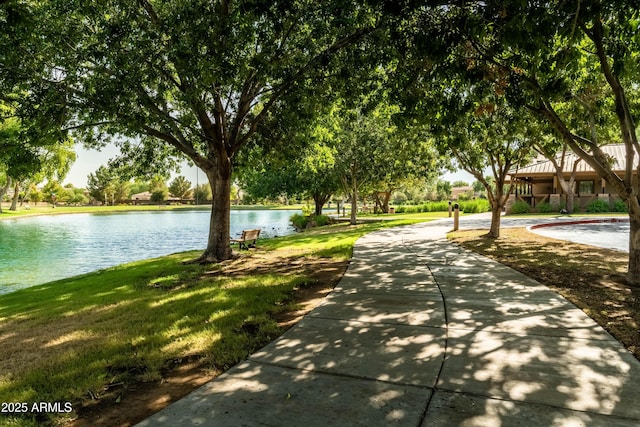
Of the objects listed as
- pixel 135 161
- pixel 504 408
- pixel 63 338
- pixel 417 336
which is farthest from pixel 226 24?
pixel 135 161

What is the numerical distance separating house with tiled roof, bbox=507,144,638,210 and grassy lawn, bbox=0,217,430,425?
30.2m

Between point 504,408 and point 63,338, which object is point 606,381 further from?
point 63,338

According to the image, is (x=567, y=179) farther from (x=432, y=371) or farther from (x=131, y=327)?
(x=131, y=327)

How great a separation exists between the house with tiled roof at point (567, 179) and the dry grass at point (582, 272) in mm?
21702

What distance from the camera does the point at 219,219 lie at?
41.1ft

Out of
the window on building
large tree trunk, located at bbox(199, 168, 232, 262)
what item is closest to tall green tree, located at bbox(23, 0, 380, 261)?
large tree trunk, located at bbox(199, 168, 232, 262)

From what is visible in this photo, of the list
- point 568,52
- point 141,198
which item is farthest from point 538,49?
point 141,198

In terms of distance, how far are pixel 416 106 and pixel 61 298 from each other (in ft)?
30.8

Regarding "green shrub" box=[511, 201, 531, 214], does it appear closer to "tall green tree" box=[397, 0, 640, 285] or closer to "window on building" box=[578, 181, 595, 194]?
"window on building" box=[578, 181, 595, 194]

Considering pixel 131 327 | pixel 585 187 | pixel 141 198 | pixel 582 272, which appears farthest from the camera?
pixel 141 198

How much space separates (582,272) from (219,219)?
974 centimetres

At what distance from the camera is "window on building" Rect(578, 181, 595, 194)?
35438 mm

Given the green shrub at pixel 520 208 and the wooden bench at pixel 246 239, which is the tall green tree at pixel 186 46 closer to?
the wooden bench at pixel 246 239

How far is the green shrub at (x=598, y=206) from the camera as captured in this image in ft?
102
